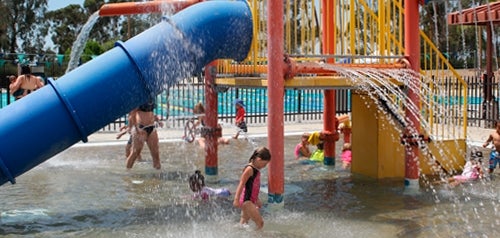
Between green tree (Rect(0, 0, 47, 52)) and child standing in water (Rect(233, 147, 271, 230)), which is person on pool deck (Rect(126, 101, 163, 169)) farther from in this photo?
green tree (Rect(0, 0, 47, 52))

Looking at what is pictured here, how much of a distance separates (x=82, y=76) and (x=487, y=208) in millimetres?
5044

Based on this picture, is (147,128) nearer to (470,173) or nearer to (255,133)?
(470,173)

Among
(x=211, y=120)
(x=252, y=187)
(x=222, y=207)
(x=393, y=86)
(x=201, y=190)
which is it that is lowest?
(x=222, y=207)

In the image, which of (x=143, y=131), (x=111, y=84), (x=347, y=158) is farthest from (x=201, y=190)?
(x=347, y=158)

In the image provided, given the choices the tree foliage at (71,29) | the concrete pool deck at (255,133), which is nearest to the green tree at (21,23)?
the tree foliage at (71,29)

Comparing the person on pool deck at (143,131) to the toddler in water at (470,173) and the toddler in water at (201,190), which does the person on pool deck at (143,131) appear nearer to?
the toddler in water at (201,190)

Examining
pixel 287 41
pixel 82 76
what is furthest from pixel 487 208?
pixel 82 76

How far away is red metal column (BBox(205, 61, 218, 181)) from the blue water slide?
7.43ft

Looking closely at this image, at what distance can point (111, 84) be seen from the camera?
5484mm

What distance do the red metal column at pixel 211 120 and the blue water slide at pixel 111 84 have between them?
7.43 feet

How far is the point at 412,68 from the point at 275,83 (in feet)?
7.58

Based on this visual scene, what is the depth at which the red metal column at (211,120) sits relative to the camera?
8.73 m

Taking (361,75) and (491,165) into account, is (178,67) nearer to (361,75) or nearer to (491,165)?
(361,75)

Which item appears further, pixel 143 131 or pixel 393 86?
pixel 143 131
